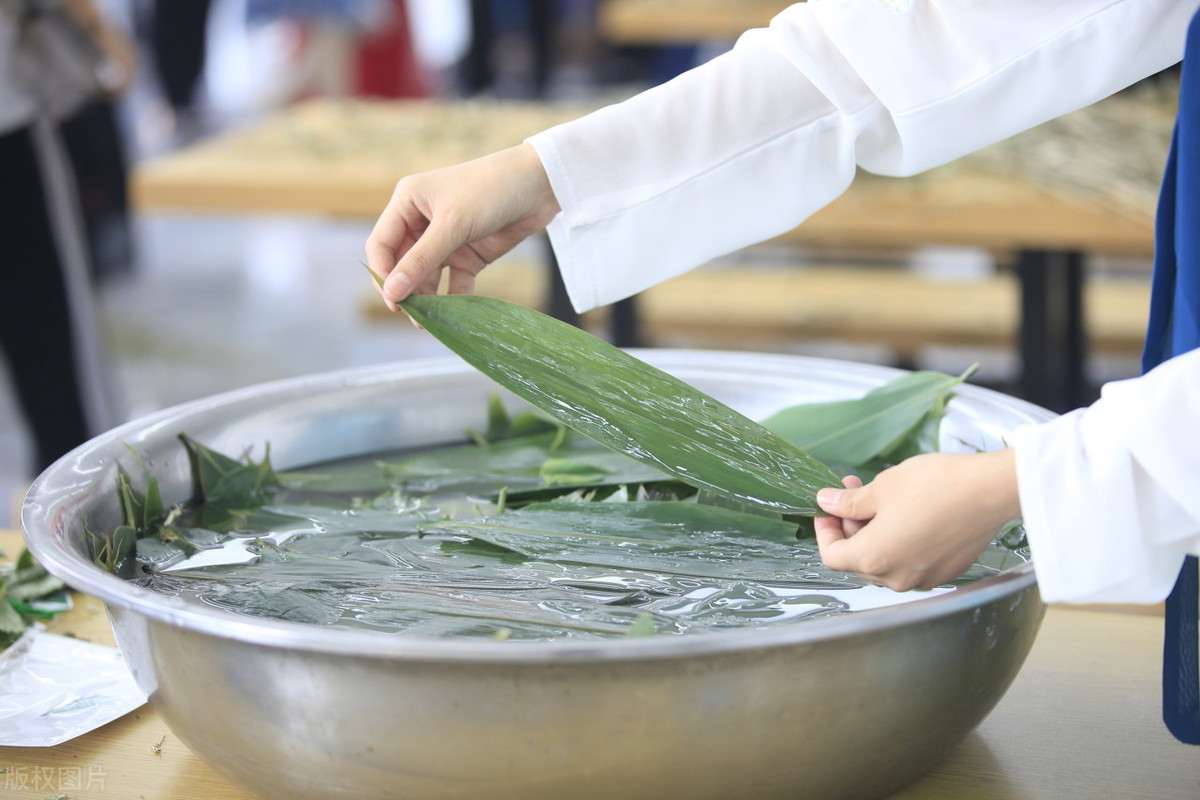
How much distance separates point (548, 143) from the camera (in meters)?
A: 0.81

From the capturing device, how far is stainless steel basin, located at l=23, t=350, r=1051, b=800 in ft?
1.74

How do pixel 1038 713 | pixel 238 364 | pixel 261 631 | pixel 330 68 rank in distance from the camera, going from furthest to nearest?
pixel 330 68
pixel 238 364
pixel 1038 713
pixel 261 631

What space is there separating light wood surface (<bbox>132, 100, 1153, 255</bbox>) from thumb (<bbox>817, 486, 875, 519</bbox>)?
1362 mm

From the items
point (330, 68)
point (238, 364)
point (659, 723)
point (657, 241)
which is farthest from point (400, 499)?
point (330, 68)

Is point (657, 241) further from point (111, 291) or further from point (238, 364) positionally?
point (111, 291)

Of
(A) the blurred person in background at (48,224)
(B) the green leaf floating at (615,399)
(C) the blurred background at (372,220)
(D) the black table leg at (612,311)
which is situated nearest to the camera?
(B) the green leaf floating at (615,399)

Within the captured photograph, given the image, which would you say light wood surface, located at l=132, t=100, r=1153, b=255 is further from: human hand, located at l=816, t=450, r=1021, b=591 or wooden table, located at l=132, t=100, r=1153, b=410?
human hand, located at l=816, t=450, r=1021, b=591

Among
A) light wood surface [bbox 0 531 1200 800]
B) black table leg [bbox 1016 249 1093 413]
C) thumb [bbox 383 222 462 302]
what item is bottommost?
black table leg [bbox 1016 249 1093 413]

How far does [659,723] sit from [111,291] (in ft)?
13.0

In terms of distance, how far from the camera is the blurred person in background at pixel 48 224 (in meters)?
1.90

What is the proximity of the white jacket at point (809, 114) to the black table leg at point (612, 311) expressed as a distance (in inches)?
53.3

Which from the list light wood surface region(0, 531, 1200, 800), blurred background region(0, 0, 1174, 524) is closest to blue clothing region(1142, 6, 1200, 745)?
light wood surface region(0, 531, 1200, 800)

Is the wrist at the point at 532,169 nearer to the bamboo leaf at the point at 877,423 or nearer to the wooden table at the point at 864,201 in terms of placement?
the bamboo leaf at the point at 877,423

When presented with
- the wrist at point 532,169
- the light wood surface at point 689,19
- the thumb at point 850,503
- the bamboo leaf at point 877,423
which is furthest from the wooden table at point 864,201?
the thumb at point 850,503
